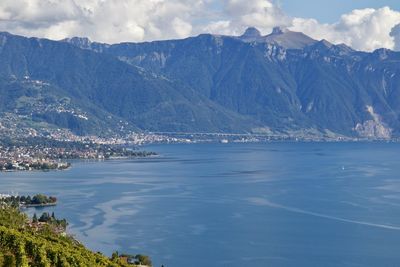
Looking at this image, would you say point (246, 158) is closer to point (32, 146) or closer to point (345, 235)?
point (32, 146)

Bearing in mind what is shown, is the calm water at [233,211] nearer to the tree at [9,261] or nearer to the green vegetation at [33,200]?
the green vegetation at [33,200]

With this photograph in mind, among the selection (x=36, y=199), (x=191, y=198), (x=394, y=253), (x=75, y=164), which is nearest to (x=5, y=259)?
(x=394, y=253)

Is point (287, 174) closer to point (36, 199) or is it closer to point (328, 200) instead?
point (328, 200)

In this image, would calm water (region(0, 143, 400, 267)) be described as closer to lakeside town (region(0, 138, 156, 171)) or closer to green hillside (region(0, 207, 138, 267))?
lakeside town (region(0, 138, 156, 171))

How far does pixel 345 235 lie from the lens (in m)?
62.1

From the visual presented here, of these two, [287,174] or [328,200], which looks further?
[287,174]

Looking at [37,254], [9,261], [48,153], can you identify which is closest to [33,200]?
[37,254]

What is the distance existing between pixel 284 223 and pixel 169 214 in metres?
10.0

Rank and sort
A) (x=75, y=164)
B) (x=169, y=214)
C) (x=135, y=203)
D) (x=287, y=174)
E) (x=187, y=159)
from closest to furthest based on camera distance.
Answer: (x=169, y=214)
(x=135, y=203)
(x=287, y=174)
(x=75, y=164)
(x=187, y=159)

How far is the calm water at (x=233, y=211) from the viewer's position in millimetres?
55769

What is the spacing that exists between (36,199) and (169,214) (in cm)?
1262

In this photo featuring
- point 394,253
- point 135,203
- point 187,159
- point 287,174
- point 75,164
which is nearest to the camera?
point 394,253

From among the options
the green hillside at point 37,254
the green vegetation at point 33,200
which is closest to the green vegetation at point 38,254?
the green hillside at point 37,254

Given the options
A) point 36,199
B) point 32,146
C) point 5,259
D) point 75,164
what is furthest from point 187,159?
point 5,259
